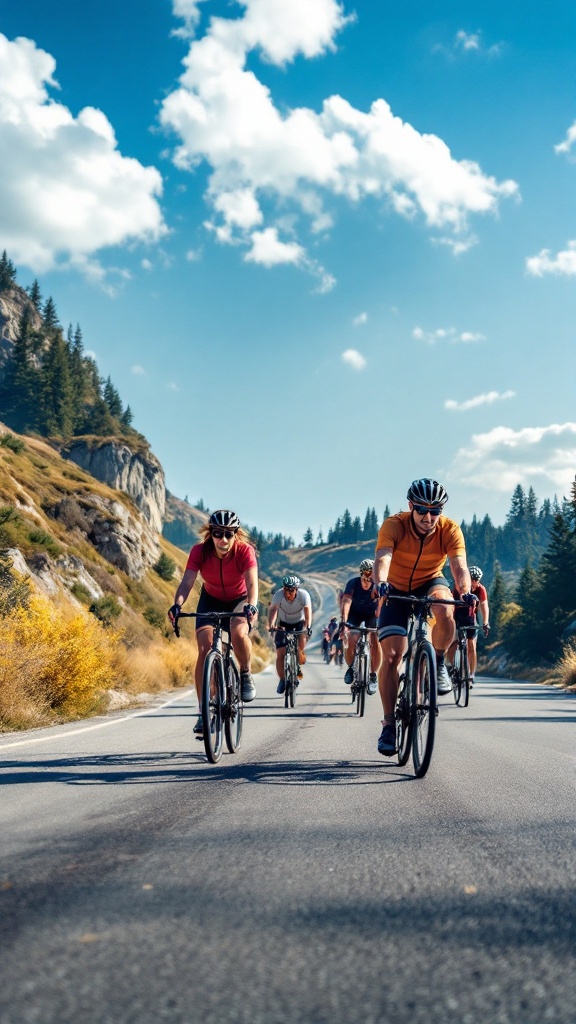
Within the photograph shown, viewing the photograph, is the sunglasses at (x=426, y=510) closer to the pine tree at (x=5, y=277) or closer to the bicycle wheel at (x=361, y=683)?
the bicycle wheel at (x=361, y=683)

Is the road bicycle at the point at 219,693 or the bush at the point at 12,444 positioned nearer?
the road bicycle at the point at 219,693

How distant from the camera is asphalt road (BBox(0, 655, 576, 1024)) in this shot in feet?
6.05

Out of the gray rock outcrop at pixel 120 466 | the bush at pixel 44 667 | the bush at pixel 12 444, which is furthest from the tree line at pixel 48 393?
the bush at pixel 44 667

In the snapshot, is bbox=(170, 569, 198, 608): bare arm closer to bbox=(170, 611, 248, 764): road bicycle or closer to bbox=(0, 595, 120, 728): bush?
bbox=(170, 611, 248, 764): road bicycle

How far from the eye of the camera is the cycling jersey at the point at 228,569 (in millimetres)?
7258

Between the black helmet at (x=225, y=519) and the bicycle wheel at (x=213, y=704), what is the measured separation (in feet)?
4.03

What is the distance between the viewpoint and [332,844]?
3430mm

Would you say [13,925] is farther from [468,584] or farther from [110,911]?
[468,584]

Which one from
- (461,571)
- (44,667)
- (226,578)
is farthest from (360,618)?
(461,571)

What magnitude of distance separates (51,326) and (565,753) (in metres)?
140

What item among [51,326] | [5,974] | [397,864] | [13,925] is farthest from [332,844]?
[51,326]

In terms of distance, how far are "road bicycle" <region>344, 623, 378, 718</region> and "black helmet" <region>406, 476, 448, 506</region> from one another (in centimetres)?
614

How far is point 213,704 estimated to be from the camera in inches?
Answer: 257

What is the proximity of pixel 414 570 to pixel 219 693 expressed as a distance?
6.91 ft
